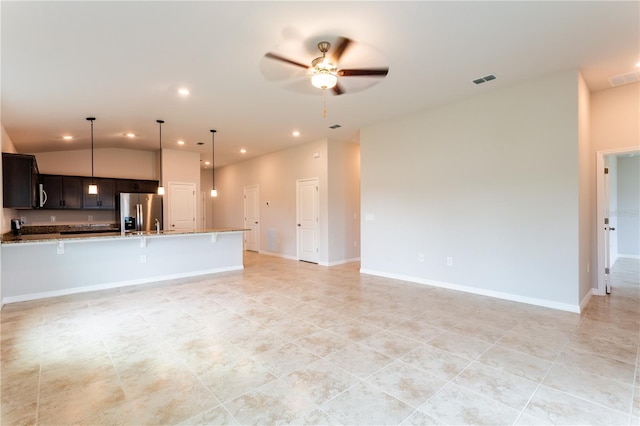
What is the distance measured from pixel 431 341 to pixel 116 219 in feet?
25.8

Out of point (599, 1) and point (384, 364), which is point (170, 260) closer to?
point (384, 364)

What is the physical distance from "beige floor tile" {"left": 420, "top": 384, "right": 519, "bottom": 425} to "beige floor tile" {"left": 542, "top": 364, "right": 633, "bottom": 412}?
59 centimetres

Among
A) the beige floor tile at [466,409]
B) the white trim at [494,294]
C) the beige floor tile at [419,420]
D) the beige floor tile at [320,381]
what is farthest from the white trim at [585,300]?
the beige floor tile at [320,381]

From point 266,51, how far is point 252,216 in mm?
6784

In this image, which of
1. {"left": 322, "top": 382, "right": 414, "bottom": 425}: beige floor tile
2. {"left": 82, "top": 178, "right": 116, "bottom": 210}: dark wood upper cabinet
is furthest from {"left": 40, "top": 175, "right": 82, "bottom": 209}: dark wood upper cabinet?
{"left": 322, "top": 382, "right": 414, "bottom": 425}: beige floor tile

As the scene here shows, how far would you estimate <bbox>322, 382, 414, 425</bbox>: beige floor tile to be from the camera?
1893mm

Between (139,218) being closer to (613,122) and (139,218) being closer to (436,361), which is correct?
(436,361)

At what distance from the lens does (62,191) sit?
684 centimetres

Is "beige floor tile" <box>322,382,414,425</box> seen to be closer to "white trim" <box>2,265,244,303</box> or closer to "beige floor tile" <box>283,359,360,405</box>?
"beige floor tile" <box>283,359,360,405</box>

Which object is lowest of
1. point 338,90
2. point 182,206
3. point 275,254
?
point 275,254

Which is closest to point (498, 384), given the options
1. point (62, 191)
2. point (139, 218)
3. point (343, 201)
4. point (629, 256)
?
point (343, 201)

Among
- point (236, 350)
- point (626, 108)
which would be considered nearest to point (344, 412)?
point (236, 350)

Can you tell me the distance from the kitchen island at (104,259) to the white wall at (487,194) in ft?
11.2

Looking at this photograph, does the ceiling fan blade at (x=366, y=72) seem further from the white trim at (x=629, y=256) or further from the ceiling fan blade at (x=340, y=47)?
the white trim at (x=629, y=256)
